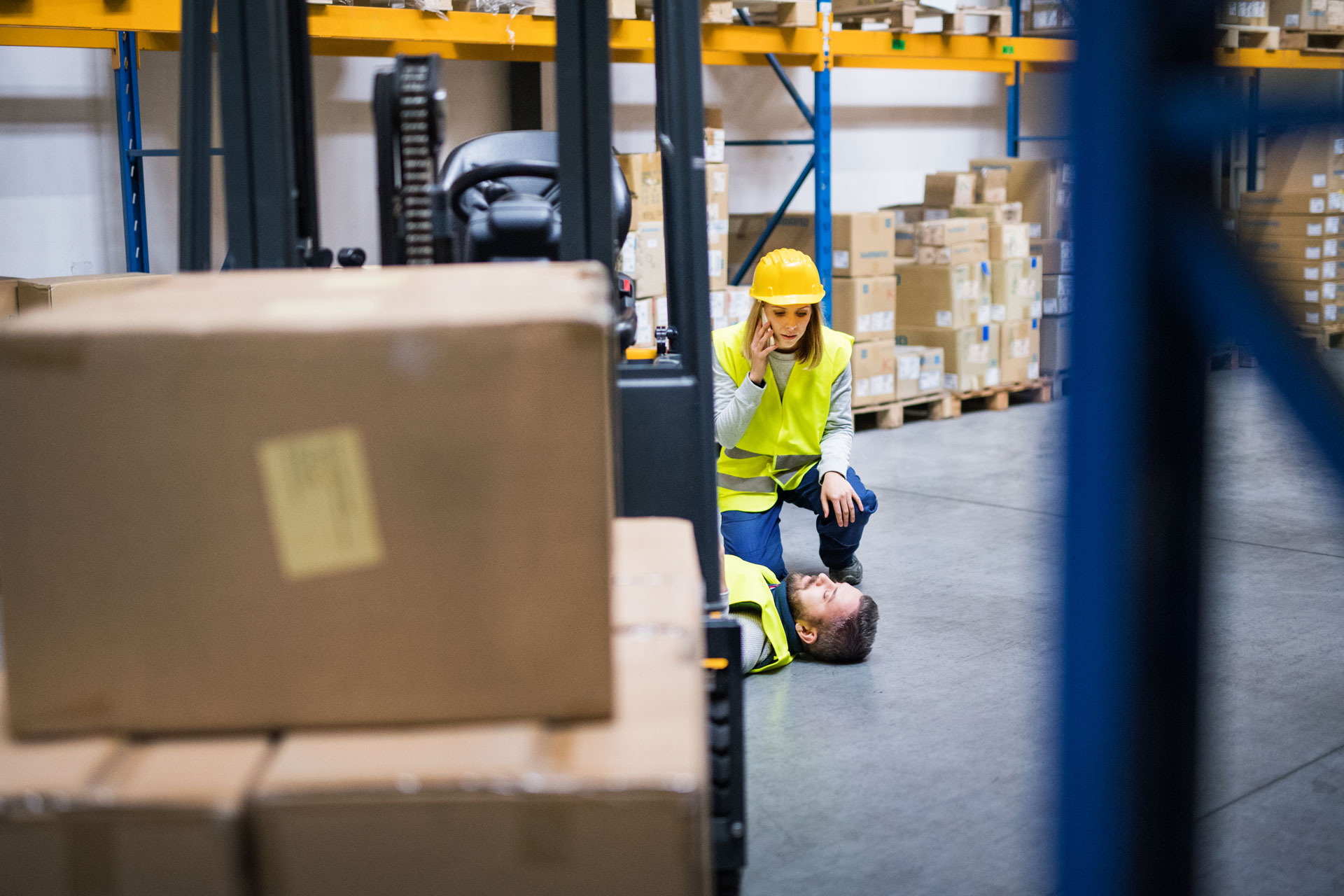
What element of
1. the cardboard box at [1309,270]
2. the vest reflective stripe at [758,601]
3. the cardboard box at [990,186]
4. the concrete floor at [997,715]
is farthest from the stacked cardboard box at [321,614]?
the cardboard box at [1309,270]

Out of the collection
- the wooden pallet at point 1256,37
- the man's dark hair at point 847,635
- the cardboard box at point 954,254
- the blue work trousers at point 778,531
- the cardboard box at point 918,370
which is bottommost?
the man's dark hair at point 847,635

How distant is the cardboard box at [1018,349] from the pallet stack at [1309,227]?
2921 mm

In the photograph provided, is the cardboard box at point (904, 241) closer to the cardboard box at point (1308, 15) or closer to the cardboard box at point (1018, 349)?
the cardboard box at point (1018, 349)

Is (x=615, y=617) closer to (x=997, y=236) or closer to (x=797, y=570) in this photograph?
(x=797, y=570)

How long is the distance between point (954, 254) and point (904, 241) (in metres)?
0.73

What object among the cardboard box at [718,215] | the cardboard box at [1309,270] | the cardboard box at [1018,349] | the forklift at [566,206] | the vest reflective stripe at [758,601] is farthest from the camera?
the cardboard box at [1309,270]

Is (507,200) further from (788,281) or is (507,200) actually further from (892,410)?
(892,410)

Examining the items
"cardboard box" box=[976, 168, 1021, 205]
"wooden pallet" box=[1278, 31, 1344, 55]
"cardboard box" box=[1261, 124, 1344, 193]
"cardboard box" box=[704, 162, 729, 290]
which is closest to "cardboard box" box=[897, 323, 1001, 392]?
"cardboard box" box=[976, 168, 1021, 205]

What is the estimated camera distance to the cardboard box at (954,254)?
8.41 m

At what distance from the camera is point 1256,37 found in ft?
35.4

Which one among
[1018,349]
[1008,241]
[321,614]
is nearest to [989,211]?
[1008,241]

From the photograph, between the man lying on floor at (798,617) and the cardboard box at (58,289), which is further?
the cardboard box at (58,289)

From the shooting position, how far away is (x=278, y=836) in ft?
4.03

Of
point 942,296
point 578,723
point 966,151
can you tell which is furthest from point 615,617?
point 966,151
